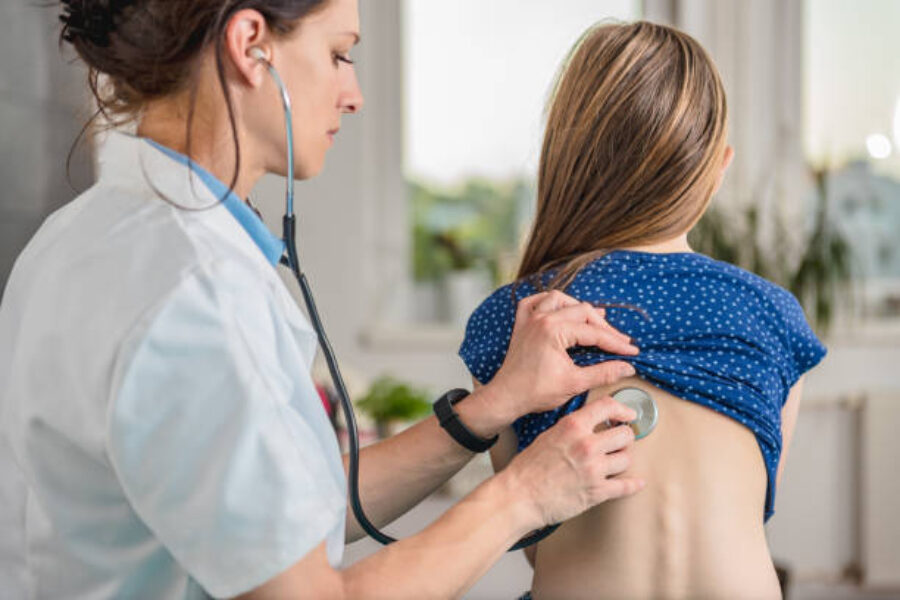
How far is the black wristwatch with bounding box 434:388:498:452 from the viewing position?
108 centimetres

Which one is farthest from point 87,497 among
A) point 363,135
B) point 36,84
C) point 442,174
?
point 442,174

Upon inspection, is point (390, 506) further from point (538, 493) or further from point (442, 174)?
point (442, 174)

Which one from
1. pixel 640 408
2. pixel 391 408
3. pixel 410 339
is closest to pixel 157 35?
pixel 640 408

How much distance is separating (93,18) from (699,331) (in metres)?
0.70

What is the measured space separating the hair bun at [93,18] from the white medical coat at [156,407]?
10 cm

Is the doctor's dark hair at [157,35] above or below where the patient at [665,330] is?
above

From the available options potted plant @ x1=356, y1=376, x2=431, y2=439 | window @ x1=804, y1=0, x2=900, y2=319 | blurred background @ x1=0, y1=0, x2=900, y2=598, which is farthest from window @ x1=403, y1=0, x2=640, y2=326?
potted plant @ x1=356, y1=376, x2=431, y2=439

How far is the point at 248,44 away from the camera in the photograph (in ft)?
2.75

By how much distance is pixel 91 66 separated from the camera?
3.01 feet

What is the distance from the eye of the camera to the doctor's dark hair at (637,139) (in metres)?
1.14

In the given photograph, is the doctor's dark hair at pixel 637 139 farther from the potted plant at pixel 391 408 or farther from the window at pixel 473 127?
the window at pixel 473 127

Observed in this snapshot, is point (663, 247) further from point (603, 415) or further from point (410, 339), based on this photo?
point (410, 339)

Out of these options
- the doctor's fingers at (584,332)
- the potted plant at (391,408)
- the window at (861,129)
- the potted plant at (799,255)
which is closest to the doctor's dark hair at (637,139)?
the doctor's fingers at (584,332)

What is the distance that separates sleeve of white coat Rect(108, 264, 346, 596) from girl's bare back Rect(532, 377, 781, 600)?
0.48m
